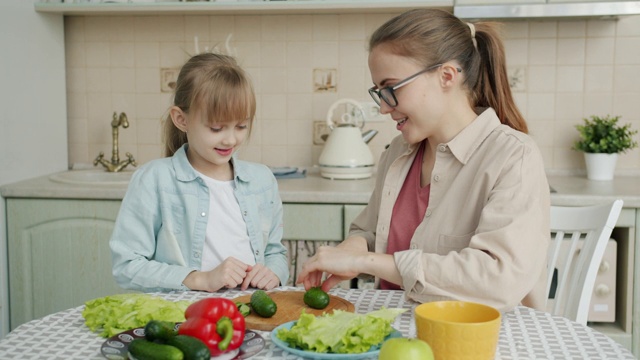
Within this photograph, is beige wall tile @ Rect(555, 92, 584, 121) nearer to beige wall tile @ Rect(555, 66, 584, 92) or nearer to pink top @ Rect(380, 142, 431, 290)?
beige wall tile @ Rect(555, 66, 584, 92)

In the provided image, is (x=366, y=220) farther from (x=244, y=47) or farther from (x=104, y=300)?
(x=244, y=47)

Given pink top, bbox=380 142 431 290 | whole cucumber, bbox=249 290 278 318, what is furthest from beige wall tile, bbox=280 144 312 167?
whole cucumber, bbox=249 290 278 318

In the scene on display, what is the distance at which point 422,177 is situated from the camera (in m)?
1.80

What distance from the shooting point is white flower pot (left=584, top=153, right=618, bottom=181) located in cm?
293

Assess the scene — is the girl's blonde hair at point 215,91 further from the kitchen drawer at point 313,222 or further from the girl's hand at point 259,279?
the kitchen drawer at point 313,222

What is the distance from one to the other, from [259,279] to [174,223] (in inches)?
11.4

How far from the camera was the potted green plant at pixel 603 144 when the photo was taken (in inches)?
114

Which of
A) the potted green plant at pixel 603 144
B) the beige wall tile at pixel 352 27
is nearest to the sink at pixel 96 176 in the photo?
the beige wall tile at pixel 352 27

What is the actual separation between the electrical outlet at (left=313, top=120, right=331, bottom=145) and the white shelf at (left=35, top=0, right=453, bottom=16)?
0.44 meters

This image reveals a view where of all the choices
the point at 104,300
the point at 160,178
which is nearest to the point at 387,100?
the point at 160,178

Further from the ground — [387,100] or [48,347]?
[387,100]

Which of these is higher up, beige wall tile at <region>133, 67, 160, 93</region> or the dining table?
beige wall tile at <region>133, 67, 160, 93</region>

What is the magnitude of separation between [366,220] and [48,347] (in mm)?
862

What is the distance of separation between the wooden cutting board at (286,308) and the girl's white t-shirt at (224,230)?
0.99ft
